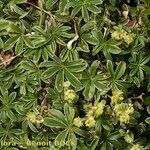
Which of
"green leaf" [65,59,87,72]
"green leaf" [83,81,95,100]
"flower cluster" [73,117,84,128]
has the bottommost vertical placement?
"flower cluster" [73,117,84,128]

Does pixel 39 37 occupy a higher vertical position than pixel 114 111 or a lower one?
higher

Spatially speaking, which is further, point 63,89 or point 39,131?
point 39,131

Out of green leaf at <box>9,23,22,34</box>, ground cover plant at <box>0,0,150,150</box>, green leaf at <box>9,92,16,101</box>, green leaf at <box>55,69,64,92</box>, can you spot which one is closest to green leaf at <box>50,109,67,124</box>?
ground cover plant at <box>0,0,150,150</box>

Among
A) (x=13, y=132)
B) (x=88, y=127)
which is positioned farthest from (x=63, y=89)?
(x=13, y=132)

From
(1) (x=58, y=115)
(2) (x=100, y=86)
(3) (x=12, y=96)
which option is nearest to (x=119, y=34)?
(2) (x=100, y=86)

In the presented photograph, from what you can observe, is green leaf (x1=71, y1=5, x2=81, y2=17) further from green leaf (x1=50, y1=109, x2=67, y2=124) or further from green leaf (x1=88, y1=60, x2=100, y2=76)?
green leaf (x1=50, y1=109, x2=67, y2=124)

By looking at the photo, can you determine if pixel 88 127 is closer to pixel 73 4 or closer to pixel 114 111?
pixel 114 111

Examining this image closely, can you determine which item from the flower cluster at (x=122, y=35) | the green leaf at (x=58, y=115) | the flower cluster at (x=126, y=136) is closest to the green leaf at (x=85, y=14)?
the flower cluster at (x=122, y=35)
